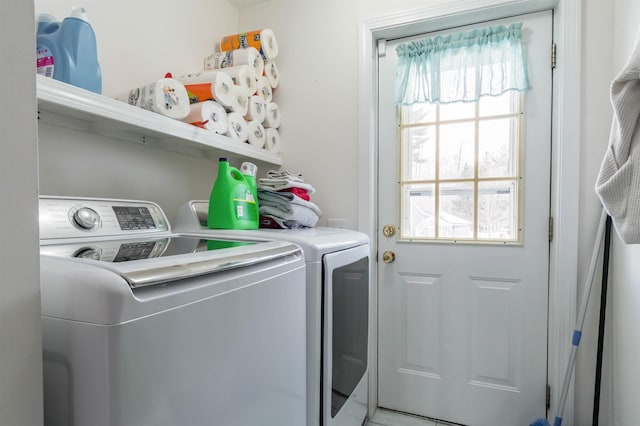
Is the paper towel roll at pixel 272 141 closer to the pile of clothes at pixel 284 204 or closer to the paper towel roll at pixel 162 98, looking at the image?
the pile of clothes at pixel 284 204

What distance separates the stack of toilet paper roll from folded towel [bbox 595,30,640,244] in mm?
1492

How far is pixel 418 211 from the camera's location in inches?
75.0

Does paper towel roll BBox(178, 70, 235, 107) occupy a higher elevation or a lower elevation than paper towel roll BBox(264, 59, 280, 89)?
lower

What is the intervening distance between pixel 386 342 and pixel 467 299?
0.54 metres

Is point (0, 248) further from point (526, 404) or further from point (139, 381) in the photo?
point (526, 404)

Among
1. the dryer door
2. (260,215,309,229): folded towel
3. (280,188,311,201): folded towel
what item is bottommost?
the dryer door

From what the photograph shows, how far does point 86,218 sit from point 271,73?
1.40m

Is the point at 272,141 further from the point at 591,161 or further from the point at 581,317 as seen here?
the point at 581,317

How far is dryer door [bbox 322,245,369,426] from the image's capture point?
1098 mm

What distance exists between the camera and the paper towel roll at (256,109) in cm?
181

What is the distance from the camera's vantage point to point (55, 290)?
0.51m

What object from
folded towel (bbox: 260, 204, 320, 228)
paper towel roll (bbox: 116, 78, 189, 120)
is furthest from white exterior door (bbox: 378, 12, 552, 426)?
paper towel roll (bbox: 116, 78, 189, 120)

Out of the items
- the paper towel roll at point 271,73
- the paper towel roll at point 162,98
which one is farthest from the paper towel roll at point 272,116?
the paper towel roll at point 162,98

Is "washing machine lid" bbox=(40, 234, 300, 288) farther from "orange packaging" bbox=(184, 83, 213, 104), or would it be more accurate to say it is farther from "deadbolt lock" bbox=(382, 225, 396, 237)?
"deadbolt lock" bbox=(382, 225, 396, 237)
